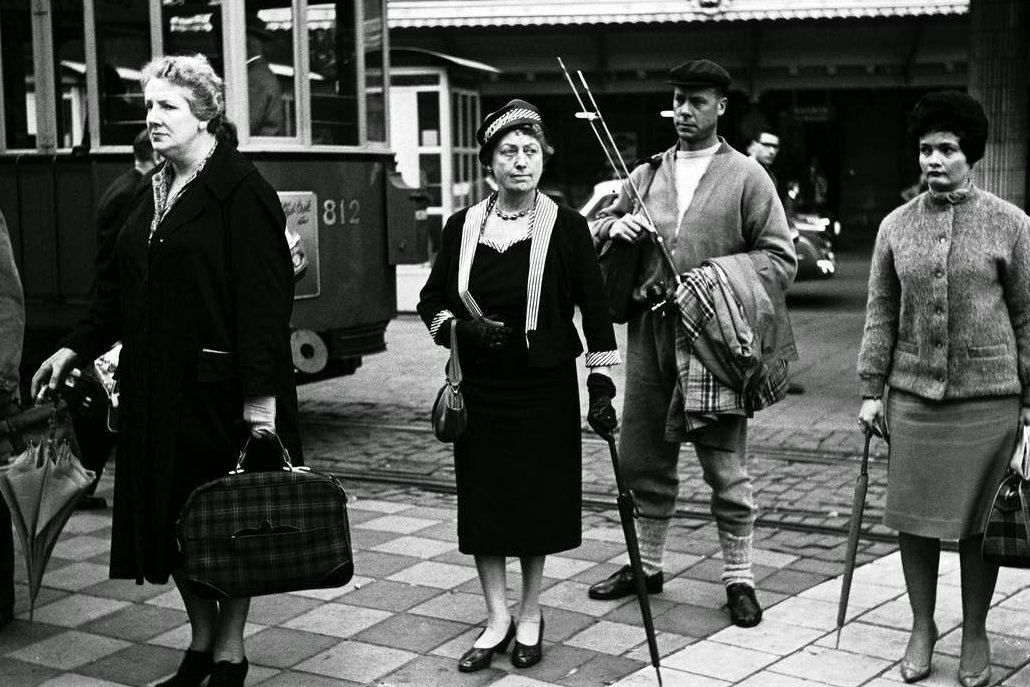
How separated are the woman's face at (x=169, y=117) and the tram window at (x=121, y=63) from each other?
14.4 ft

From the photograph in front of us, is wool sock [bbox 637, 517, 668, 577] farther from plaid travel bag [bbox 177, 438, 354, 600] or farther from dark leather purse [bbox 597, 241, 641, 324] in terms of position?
plaid travel bag [bbox 177, 438, 354, 600]

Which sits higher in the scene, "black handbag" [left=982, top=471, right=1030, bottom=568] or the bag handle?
the bag handle

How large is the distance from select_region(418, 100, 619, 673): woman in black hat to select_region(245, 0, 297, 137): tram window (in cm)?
408

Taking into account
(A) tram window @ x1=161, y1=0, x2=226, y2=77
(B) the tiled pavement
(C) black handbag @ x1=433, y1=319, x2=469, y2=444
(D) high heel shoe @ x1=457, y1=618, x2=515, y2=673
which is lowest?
(B) the tiled pavement

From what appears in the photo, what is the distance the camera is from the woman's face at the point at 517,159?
4828mm

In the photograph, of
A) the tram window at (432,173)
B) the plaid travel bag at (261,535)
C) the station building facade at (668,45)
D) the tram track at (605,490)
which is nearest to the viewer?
the plaid travel bag at (261,535)

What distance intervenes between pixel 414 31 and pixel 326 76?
9414 mm

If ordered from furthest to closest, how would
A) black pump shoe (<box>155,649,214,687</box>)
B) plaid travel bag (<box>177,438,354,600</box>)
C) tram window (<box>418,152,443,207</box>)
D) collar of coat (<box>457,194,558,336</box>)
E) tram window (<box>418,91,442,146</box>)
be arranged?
1. tram window (<box>418,152,443,207</box>)
2. tram window (<box>418,91,442,146</box>)
3. collar of coat (<box>457,194,558,336</box>)
4. black pump shoe (<box>155,649,214,687</box>)
5. plaid travel bag (<box>177,438,354,600</box>)

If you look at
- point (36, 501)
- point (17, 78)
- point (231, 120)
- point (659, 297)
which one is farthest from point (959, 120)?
point (17, 78)

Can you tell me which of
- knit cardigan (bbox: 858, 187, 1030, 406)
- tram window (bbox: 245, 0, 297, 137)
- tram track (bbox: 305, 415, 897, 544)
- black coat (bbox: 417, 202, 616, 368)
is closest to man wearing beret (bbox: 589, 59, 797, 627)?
black coat (bbox: 417, 202, 616, 368)

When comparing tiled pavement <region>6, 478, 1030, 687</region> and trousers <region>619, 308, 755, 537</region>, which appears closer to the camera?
tiled pavement <region>6, 478, 1030, 687</region>

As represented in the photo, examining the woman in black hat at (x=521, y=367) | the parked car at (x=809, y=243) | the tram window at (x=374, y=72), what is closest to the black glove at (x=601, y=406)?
the woman in black hat at (x=521, y=367)

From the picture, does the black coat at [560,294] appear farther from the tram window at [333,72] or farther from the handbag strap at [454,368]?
the tram window at [333,72]

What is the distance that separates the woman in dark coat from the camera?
4414 millimetres
